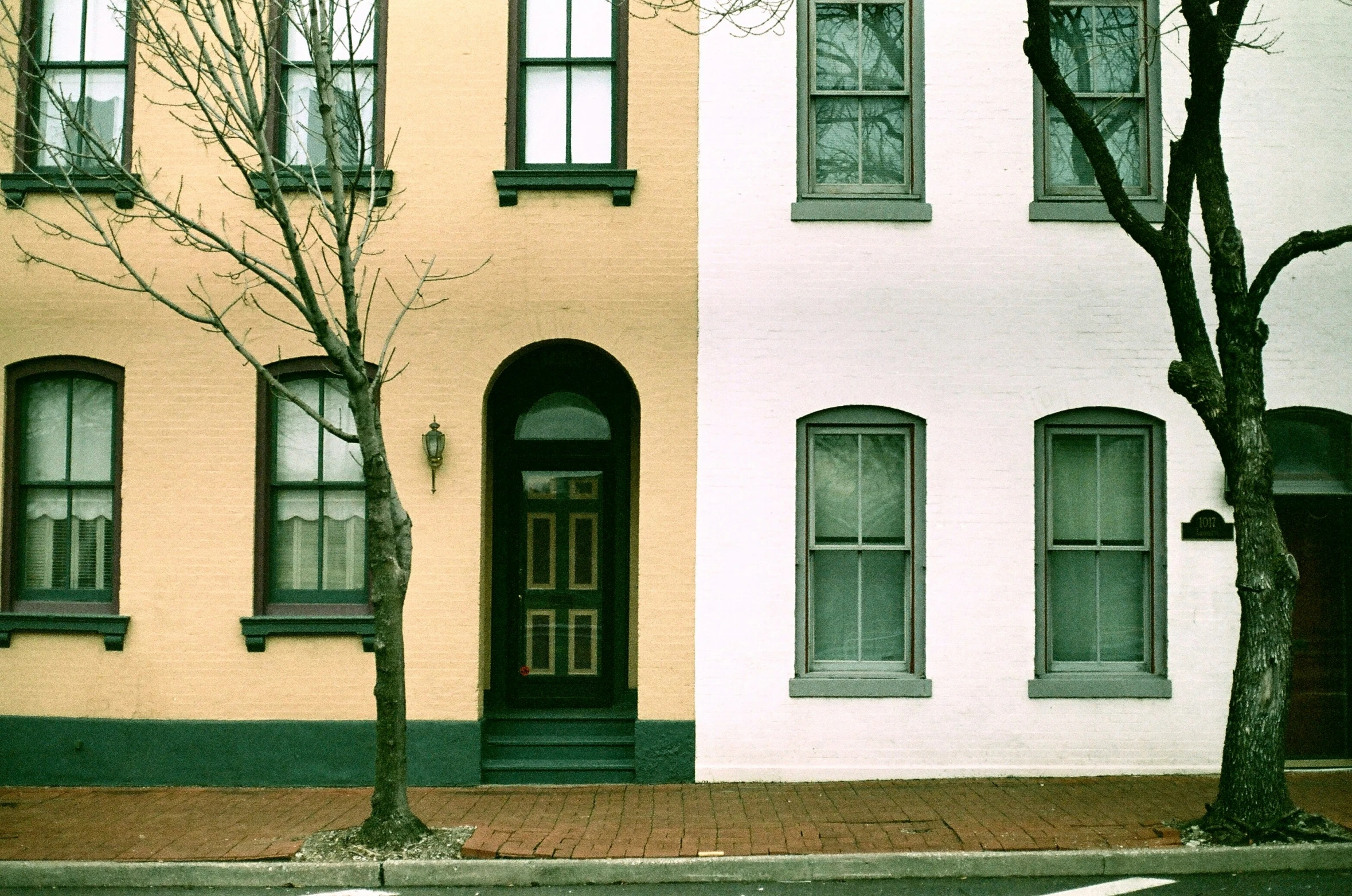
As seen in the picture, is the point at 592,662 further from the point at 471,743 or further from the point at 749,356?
the point at 749,356

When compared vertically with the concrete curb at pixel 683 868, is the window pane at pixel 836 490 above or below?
above

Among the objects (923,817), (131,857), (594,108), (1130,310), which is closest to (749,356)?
(594,108)

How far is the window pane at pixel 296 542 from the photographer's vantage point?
383 inches

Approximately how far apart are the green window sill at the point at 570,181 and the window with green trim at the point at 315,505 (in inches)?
83.1

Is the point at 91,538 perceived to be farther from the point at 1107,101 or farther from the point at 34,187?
the point at 1107,101

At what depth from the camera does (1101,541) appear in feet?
31.9

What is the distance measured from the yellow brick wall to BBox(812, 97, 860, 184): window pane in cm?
108

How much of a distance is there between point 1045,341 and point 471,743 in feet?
18.4

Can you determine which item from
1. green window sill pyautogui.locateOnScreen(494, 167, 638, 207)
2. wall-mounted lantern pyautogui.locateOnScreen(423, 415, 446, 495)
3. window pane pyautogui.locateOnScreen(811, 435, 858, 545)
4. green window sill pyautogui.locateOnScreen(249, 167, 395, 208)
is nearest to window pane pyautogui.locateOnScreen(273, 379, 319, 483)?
wall-mounted lantern pyautogui.locateOnScreen(423, 415, 446, 495)

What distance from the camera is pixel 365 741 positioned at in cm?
931

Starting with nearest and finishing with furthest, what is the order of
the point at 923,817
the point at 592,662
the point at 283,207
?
the point at 283,207 < the point at 923,817 < the point at 592,662

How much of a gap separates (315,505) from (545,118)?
12.3ft

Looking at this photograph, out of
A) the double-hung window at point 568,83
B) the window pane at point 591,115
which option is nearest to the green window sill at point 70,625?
the double-hung window at point 568,83

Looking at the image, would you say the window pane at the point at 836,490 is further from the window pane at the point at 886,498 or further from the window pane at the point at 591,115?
the window pane at the point at 591,115
